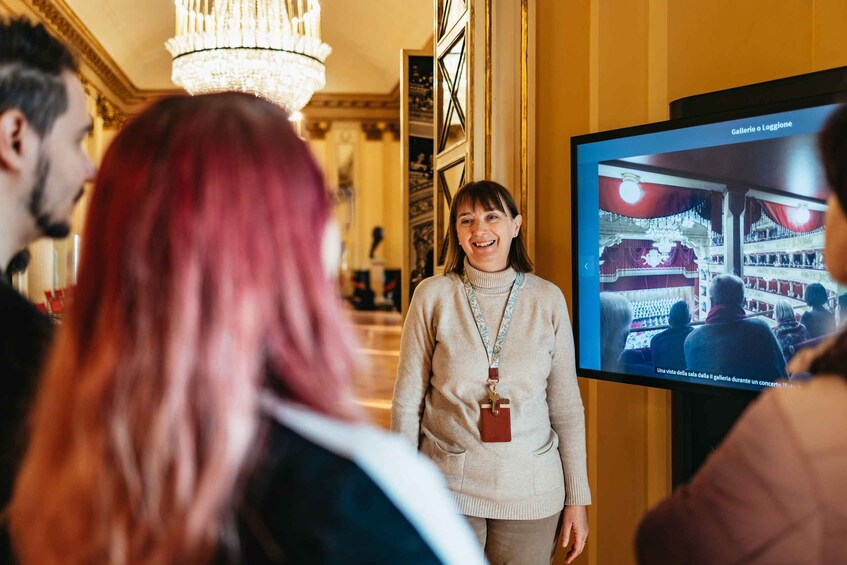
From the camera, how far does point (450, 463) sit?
227 cm

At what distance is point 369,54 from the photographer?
14883 mm

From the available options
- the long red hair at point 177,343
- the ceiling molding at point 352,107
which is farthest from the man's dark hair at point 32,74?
the ceiling molding at point 352,107

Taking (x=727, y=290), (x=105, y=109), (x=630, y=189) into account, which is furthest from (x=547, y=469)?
(x=105, y=109)

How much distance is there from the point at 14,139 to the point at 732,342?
1.98 meters

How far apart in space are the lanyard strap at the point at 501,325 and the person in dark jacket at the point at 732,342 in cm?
59

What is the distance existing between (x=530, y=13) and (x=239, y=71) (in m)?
3.90

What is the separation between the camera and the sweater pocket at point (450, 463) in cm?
225

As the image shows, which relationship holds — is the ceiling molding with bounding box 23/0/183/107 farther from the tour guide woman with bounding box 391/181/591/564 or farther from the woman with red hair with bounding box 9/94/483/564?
the woman with red hair with bounding box 9/94/483/564

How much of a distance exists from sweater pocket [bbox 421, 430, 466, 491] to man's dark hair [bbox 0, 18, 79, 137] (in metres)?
1.49

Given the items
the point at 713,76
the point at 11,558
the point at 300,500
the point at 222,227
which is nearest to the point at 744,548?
the point at 300,500

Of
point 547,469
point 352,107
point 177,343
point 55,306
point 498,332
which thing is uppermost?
point 352,107

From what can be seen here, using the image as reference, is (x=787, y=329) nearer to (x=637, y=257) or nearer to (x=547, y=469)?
(x=637, y=257)

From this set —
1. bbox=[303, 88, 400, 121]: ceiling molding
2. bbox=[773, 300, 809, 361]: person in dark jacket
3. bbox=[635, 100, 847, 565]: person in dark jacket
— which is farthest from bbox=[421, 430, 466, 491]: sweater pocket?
bbox=[303, 88, 400, 121]: ceiling molding

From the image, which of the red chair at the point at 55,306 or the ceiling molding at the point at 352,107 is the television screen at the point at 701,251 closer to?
the red chair at the point at 55,306
